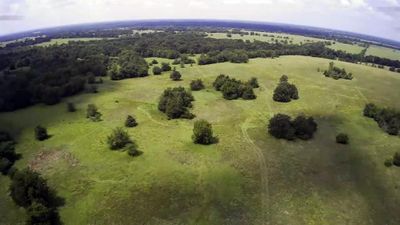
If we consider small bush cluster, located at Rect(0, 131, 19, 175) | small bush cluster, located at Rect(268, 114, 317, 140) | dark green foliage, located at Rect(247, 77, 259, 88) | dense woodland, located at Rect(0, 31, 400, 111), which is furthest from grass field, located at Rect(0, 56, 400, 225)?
dark green foliage, located at Rect(247, 77, 259, 88)

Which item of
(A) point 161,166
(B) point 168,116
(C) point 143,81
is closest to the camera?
(A) point 161,166

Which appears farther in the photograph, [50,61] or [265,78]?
[50,61]

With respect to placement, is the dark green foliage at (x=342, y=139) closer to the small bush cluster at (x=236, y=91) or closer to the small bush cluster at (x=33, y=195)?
the small bush cluster at (x=236, y=91)

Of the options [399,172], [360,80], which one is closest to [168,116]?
[399,172]

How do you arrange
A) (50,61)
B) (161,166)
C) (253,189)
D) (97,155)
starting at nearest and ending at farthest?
(253,189) < (161,166) < (97,155) < (50,61)

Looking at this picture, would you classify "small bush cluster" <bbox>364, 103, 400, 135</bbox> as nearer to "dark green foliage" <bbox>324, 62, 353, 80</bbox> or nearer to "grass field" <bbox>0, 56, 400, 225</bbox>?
"grass field" <bbox>0, 56, 400, 225</bbox>

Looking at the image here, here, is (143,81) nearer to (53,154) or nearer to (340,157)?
(53,154)

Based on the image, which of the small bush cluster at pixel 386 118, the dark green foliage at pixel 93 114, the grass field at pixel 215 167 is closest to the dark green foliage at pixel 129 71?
the grass field at pixel 215 167
